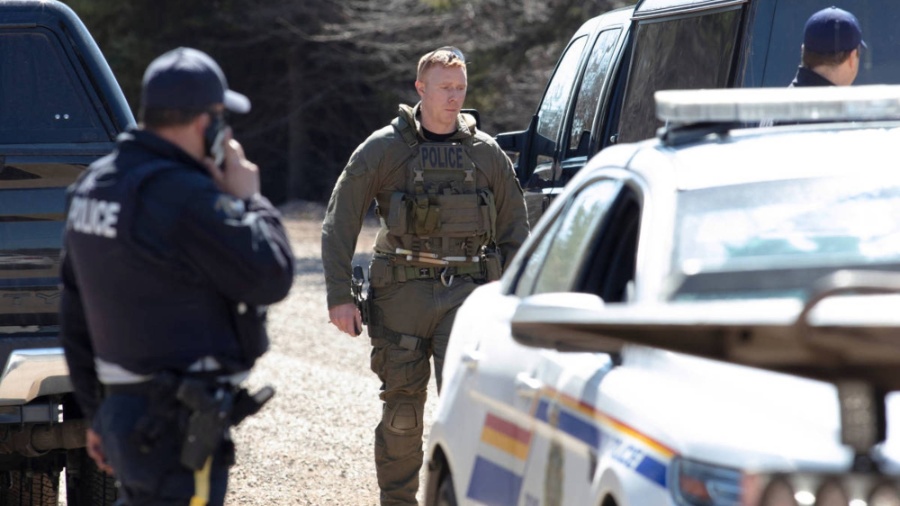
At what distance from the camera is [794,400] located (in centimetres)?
331

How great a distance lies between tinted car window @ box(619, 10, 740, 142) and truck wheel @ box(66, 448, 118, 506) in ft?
9.95

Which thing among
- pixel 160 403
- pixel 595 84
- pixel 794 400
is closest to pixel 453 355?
pixel 160 403

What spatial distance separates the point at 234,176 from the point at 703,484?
1.63m

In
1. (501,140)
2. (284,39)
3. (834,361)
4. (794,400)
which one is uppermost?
(834,361)

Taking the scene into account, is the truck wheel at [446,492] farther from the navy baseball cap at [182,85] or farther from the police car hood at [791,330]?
the police car hood at [791,330]

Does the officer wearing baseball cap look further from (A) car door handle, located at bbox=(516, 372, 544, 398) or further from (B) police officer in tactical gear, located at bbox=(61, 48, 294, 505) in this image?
(B) police officer in tactical gear, located at bbox=(61, 48, 294, 505)

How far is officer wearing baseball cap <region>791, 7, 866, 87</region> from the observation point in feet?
19.7

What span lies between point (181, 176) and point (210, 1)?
32.6 m

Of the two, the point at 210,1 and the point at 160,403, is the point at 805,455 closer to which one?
the point at 160,403

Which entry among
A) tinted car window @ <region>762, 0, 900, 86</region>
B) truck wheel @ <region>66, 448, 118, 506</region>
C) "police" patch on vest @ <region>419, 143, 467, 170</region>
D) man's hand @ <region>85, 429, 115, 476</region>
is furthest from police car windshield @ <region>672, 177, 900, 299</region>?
truck wheel @ <region>66, 448, 118, 506</region>

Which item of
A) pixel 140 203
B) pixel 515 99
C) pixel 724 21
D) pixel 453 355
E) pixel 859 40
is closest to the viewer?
pixel 140 203

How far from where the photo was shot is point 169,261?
13.3ft

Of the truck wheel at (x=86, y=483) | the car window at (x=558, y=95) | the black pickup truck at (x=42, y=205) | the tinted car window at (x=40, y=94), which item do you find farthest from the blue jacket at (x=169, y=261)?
the car window at (x=558, y=95)

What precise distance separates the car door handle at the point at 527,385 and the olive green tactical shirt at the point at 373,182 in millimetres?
2592
